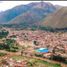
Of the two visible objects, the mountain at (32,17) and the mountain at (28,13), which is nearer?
the mountain at (32,17)

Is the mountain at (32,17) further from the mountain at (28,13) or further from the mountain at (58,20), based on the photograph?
the mountain at (58,20)

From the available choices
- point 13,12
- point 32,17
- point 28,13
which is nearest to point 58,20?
point 32,17

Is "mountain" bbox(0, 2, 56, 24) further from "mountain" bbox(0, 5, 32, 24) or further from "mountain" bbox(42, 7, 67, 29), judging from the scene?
"mountain" bbox(42, 7, 67, 29)

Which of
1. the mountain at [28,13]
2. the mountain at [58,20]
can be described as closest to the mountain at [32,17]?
the mountain at [28,13]

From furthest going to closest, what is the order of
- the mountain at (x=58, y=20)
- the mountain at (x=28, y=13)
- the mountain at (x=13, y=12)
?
the mountain at (x=13, y=12)
the mountain at (x=28, y=13)
the mountain at (x=58, y=20)

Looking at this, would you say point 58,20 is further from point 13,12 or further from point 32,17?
point 13,12

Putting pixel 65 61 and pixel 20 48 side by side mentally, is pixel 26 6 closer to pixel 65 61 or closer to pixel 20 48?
pixel 20 48

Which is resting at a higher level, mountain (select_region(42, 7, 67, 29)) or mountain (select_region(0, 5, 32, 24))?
mountain (select_region(0, 5, 32, 24))

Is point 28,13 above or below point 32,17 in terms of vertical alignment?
above

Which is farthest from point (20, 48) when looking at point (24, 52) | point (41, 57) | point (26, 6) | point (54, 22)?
point (26, 6)

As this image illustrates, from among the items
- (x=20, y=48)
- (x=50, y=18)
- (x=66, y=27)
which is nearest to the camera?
(x=20, y=48)

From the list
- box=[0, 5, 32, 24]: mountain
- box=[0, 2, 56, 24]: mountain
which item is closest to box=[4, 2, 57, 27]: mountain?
box=[0, 2, 56, 24]: mountain
